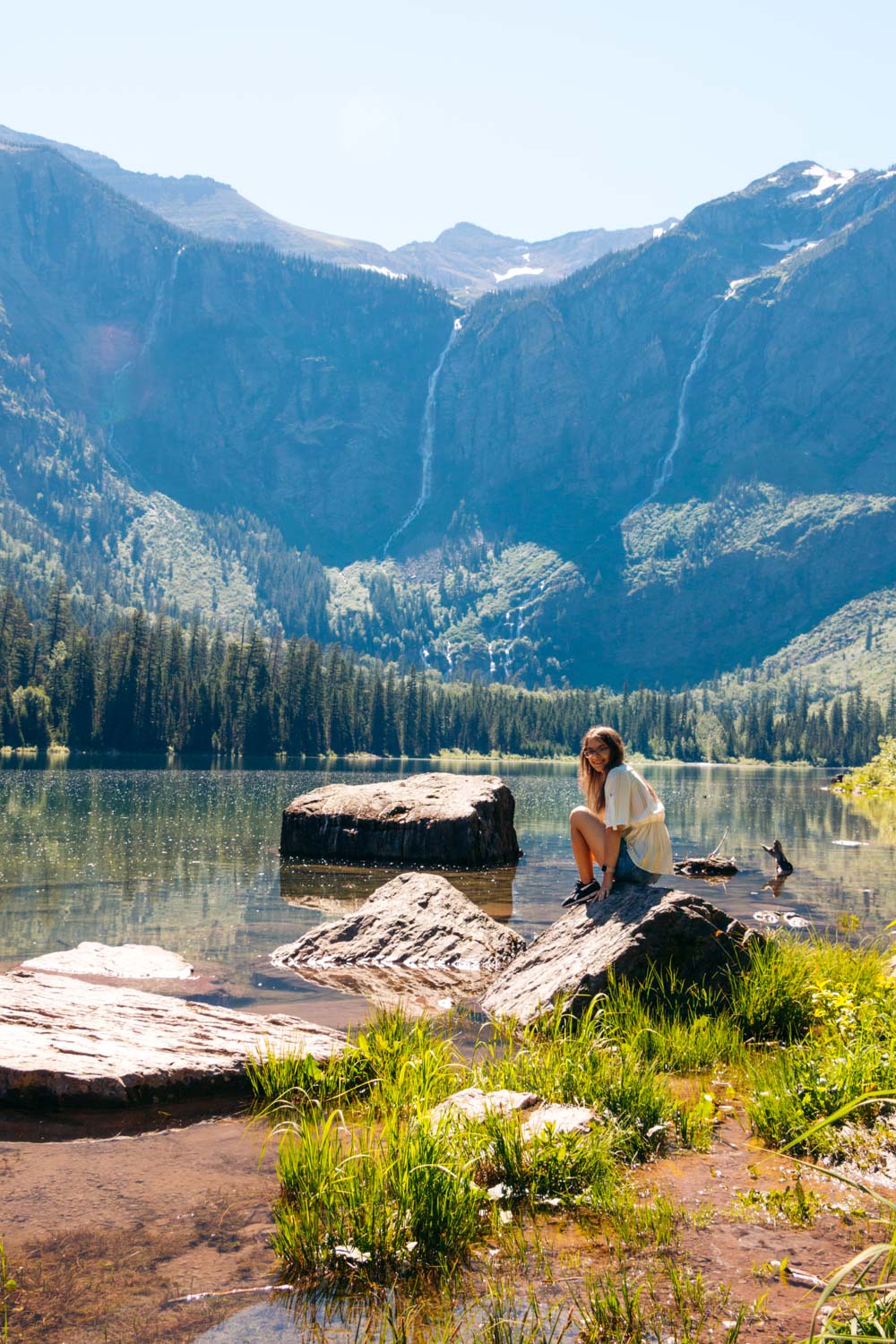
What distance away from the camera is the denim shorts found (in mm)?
14188

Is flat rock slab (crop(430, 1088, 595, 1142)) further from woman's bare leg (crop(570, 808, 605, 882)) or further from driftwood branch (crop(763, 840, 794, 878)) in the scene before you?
driftwood branch (crop(763, 840, 794, 878))

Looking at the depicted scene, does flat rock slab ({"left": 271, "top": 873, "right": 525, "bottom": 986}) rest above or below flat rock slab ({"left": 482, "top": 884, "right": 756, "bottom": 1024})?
below

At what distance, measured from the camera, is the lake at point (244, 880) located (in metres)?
19.9

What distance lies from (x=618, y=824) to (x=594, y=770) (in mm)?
1065

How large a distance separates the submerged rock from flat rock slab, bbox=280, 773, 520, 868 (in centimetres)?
1372

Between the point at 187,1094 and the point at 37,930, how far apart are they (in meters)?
12.4

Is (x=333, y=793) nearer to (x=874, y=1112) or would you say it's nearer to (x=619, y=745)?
(x=619, y=745)

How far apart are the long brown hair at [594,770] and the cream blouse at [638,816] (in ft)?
0.76

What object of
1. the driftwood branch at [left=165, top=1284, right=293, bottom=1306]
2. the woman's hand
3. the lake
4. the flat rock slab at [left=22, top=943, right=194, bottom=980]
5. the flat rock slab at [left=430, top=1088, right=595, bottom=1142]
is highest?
the woman's hand

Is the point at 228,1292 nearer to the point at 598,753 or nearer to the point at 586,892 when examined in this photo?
the point at 586,892

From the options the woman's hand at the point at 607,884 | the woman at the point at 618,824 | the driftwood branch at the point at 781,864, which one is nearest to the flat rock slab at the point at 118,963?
the woman at the point at 618,824

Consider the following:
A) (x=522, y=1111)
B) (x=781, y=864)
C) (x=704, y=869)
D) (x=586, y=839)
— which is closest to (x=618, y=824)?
(x=586, y=839)

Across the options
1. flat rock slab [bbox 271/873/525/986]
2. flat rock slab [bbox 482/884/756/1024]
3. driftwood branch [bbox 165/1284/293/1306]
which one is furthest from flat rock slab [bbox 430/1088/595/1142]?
flat rock slab [bbox 271/873/525/986]

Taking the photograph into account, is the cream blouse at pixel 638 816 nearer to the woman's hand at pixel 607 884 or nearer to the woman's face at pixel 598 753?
A: the woman's face at pixel 598 753
